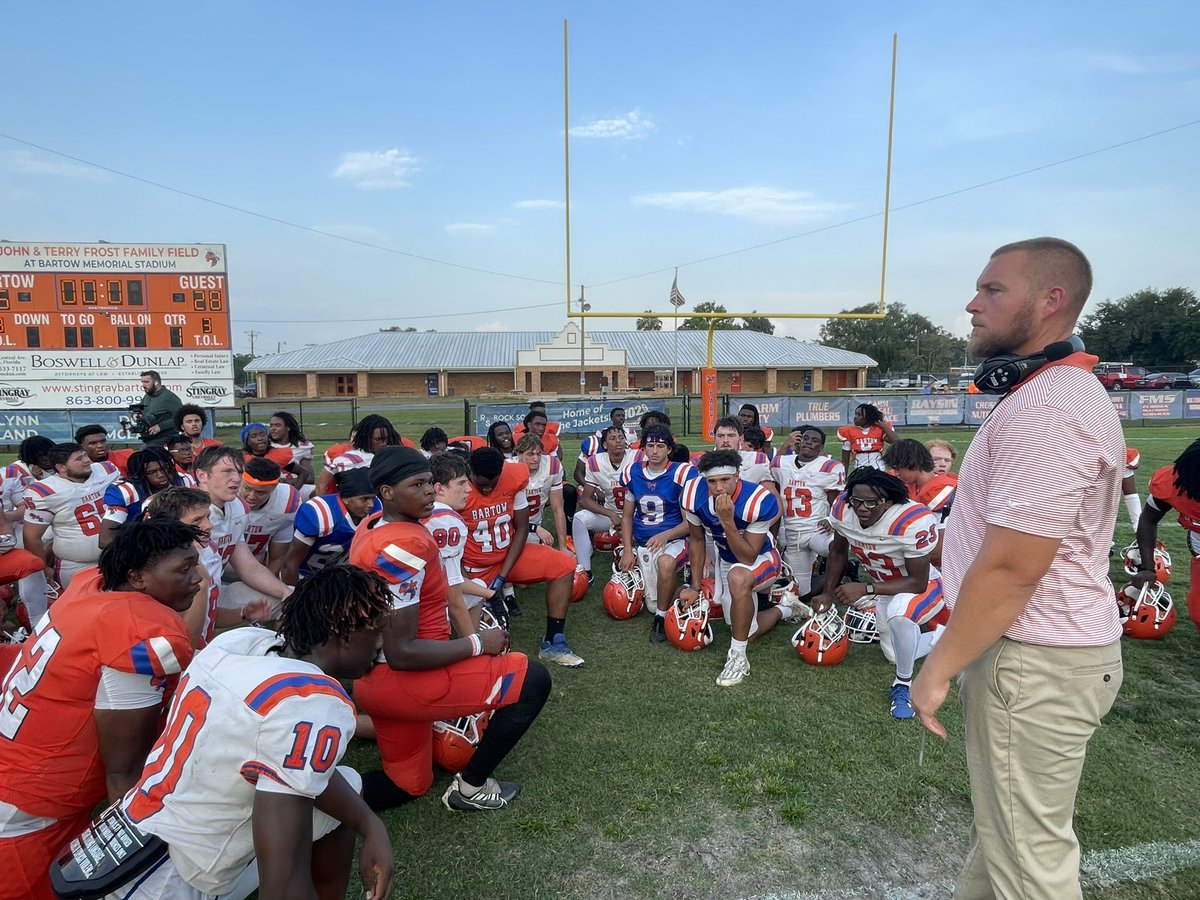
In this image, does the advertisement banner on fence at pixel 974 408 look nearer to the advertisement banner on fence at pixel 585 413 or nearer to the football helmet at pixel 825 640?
the advertisement banner on fence at pixel 585 413

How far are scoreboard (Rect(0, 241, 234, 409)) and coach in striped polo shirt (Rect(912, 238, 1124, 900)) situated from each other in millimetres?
19789

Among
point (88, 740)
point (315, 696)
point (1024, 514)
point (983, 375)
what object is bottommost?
point (88, 740)

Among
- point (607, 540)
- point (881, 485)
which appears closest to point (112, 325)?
point (607, 540)

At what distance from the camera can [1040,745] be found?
73.6 inches

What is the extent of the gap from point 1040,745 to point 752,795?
6.59 feet

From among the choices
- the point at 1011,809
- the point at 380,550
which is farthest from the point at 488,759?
the point at 1011,809

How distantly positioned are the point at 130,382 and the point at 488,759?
19.4 metres

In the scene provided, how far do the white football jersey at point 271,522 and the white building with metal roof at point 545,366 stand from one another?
132ft

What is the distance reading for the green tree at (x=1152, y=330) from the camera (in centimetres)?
5075

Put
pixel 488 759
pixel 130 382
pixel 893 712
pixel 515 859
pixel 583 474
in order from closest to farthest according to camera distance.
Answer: pixel 515 859 < pixel 488 759 < pixel 893 712 < pixel 583 474 < pixel 130 382

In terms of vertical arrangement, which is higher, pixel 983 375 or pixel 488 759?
pixel 983 375

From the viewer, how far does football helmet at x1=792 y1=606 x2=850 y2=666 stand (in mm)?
5129

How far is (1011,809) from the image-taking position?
190cm

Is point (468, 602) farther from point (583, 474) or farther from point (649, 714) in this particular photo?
point (583, 474)
